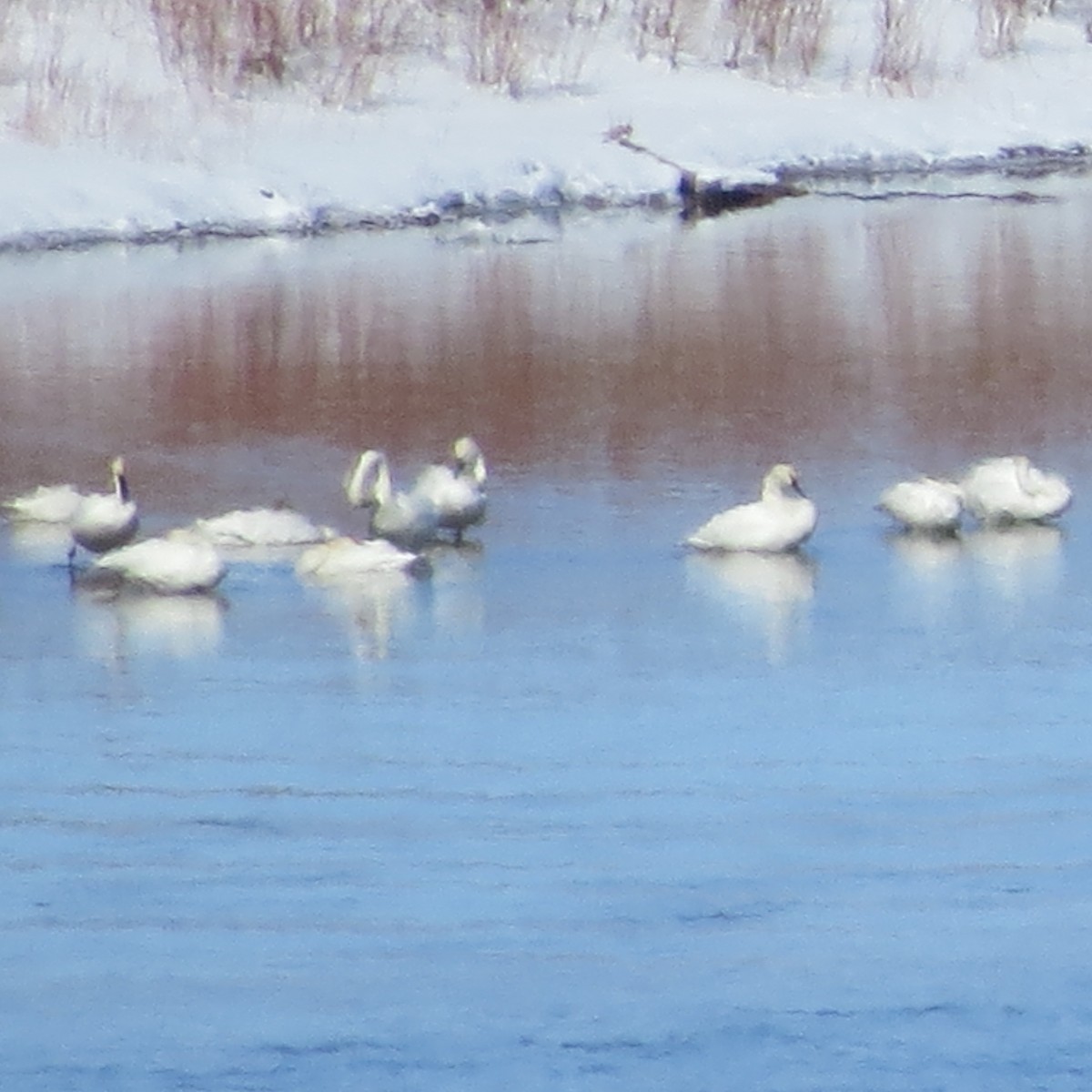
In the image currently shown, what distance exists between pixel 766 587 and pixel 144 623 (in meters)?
1.68

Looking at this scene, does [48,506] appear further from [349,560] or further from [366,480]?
[349,560]

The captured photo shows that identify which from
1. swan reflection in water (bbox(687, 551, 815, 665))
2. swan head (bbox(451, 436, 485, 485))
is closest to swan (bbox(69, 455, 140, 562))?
swan head (bbox(451, 436, 485, 485))

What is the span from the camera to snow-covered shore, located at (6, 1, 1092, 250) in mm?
19938

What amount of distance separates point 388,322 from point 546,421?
368 centimetres

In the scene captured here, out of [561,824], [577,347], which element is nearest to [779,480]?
[561,824]

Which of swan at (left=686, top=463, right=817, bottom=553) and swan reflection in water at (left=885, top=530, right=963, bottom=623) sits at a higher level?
swan at (left=686, top=463, right=817, bottom=553)

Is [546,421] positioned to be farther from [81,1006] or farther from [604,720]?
[81,1006]

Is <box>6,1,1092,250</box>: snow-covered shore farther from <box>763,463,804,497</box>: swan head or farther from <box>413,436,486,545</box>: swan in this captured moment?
<box>763,463,804,497</box>: swan head

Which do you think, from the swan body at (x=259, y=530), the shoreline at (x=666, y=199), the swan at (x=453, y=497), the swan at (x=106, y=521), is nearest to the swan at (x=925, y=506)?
the swan at (x=453, y=497)

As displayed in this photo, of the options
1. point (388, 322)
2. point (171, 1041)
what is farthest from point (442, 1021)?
point (388, 322)

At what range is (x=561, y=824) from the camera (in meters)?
6.08

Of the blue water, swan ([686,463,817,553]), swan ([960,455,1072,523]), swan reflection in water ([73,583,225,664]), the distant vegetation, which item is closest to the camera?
the blue water

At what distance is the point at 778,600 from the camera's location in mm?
8234

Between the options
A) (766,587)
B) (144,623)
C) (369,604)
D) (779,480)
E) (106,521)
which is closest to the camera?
(144,623)
